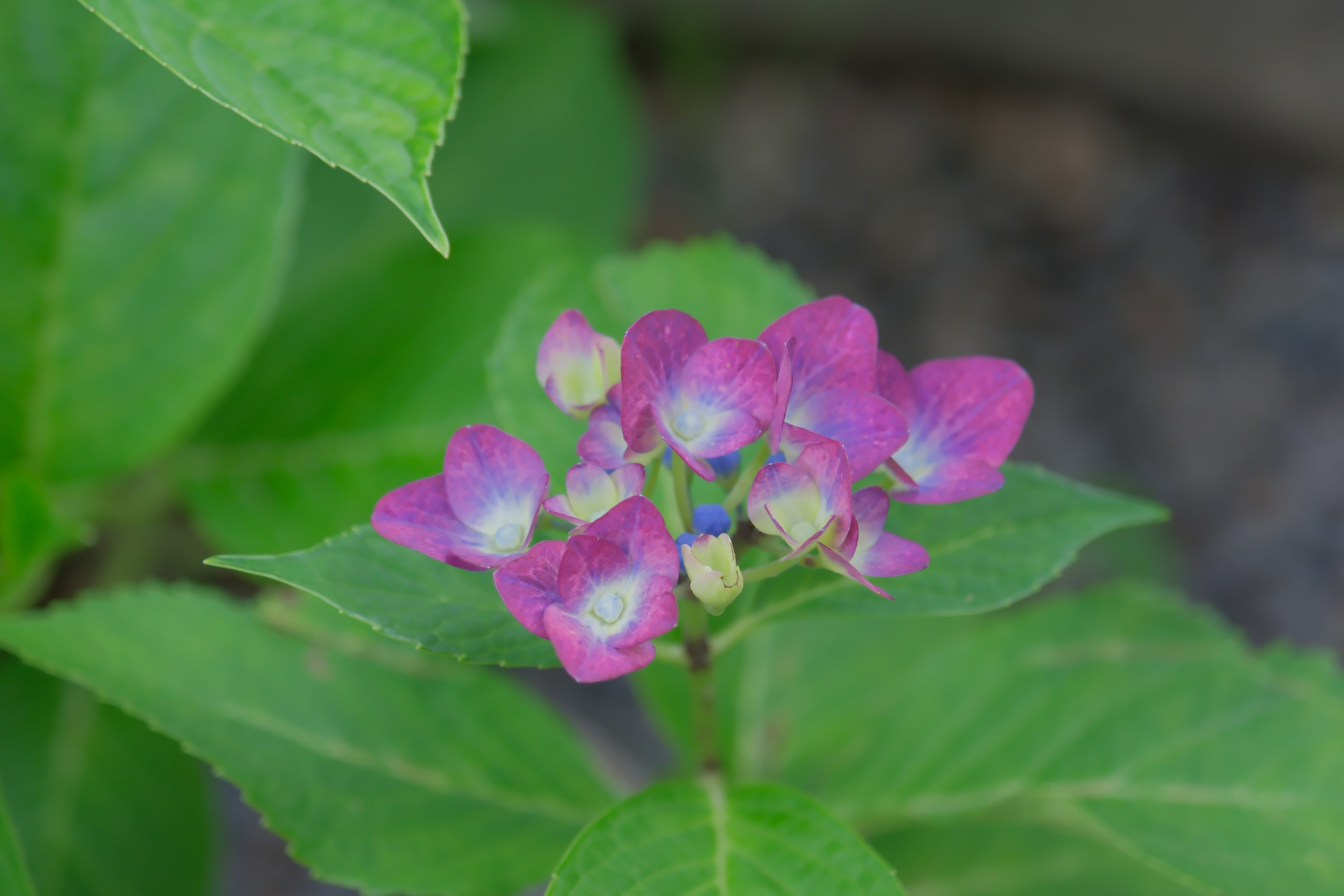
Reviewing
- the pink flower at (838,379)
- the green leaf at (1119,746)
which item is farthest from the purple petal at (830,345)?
the green leaf at (1119,746)

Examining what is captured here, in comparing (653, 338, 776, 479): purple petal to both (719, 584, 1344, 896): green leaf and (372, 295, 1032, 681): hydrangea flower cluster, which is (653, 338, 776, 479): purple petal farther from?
(719, 584, 1344, 896): green leaf

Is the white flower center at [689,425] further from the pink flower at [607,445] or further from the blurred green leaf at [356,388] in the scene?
the blurred green leaf at [356,388]

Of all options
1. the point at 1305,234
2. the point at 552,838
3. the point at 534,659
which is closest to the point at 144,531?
the point at 552,838

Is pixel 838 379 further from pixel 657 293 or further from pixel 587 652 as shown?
pixel 657 293

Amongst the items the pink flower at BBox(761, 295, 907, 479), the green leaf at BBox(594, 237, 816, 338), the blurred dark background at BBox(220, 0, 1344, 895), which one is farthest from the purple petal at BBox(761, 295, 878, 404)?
the blurred dark background at BBox(220, 0, 1344, 895)

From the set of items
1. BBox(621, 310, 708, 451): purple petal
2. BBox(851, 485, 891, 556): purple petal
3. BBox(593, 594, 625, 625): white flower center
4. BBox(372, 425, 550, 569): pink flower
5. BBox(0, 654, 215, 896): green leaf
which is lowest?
BBox(0, 654, 215, 896): green leaf

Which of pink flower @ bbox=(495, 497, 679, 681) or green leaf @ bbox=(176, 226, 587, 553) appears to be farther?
green leaf @ bbox=(176, 226, 587, 553)

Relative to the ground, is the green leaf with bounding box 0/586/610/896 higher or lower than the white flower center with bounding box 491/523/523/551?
lower
